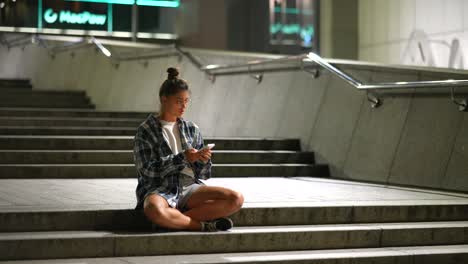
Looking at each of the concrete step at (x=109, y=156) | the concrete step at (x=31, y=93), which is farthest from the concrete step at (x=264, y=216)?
the concrete step at (x=31, y=93)

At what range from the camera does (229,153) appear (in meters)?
10.6

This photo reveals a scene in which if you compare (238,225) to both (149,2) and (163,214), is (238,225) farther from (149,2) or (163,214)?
(149,2)

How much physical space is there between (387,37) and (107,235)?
14.2 meters

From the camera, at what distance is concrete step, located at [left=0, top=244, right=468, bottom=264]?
6.14 m

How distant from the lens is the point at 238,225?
698cm

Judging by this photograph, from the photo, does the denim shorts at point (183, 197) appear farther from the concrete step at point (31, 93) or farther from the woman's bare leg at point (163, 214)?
the concrete step at point (31, 93)

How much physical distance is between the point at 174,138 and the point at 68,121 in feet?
18.6

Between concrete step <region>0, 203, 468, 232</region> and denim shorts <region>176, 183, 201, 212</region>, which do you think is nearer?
concrete step <region>0, 203, 468, 232</region>

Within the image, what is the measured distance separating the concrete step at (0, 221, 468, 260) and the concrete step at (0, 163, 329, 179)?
3141mm

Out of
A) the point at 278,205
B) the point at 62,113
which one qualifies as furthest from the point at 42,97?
the point at 278,205

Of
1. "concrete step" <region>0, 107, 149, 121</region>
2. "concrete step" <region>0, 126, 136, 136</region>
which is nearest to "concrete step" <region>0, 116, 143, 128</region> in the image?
"concrete step" <region>0, 107, 149, 121</region>

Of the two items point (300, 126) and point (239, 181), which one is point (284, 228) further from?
point (300, 126)

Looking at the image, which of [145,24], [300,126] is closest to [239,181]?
[300,126]

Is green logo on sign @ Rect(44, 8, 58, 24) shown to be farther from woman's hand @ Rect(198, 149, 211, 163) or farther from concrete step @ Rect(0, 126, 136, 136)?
woman's hand @ Rect(198, 149, 211, 163)
